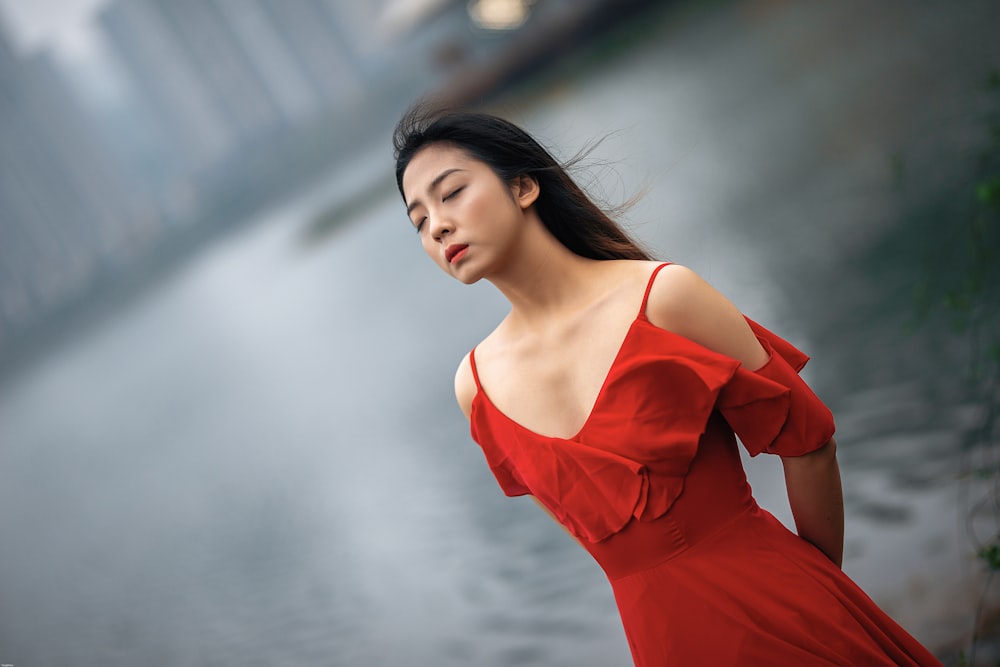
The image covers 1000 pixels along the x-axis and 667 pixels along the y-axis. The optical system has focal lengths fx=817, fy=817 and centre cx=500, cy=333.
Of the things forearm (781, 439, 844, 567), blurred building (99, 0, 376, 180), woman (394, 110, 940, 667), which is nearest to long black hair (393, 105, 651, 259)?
woman (394, 110, 940, 667)

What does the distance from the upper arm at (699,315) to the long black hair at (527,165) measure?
14cm

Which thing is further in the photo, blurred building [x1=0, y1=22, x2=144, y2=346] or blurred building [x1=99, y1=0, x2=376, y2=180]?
blurred building [x1=99, y1=0, x2=376, y2=180]

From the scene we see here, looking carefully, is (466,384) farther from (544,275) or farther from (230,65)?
(230,65)

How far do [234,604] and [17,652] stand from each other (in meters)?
1.55

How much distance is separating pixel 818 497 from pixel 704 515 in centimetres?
14

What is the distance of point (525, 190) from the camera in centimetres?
88

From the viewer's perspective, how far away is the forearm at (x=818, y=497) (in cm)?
84

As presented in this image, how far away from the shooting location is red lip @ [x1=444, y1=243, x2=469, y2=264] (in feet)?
2.74

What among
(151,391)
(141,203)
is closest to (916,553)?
(151,391)

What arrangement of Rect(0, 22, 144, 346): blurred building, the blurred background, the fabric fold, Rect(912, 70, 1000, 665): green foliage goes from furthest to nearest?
Rect(0, 22, 144, 346): blurred building → the blurred background → Rect(912, 70, 1000, 665): green foliage → the fabric fold

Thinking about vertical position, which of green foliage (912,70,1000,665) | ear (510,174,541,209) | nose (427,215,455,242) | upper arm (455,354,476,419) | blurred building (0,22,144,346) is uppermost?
blurred building (0,22,144,346)

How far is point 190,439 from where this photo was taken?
7.02m

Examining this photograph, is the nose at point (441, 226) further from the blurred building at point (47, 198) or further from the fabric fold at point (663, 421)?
the blurred building at point (47, 198)

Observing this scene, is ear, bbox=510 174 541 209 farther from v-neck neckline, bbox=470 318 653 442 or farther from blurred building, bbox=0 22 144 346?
blurred building, bbox=0 22 144 346
